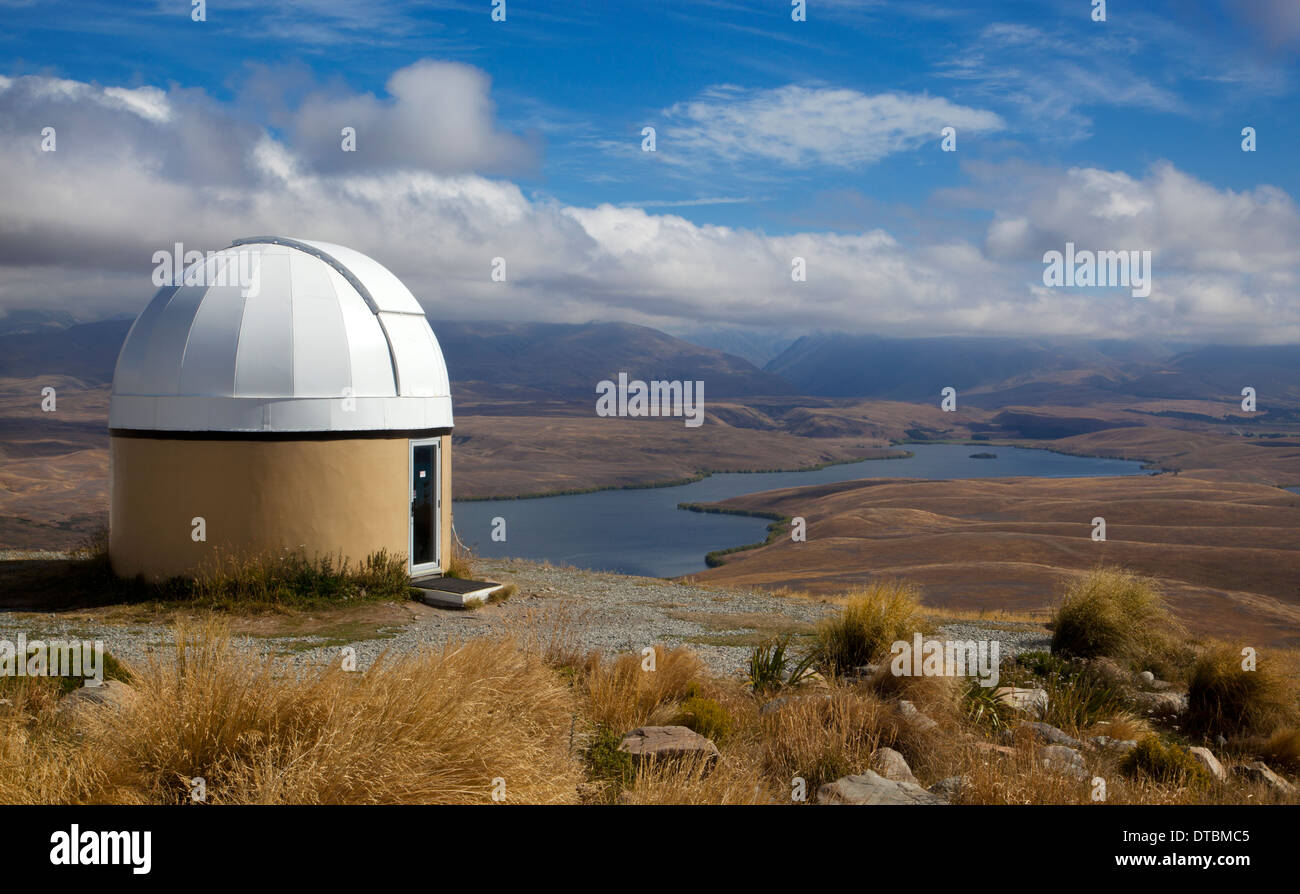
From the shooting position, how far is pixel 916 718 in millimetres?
6297

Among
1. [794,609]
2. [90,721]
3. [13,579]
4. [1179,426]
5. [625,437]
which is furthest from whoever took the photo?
[1179,426]

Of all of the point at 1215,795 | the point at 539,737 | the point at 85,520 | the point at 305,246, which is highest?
the point at 305,246

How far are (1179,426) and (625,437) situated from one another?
418 feet

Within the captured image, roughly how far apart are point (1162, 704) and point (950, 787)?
461 cm

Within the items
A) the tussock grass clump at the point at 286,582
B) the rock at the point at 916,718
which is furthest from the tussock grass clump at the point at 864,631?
the tussock grass clump at the point at 286,582

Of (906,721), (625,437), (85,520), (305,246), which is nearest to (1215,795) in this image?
(906,721)

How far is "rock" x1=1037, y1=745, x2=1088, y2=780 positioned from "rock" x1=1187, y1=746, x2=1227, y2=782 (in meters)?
0.83

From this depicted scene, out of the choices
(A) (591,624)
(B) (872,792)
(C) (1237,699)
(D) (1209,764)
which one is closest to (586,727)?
(B) (872,792)

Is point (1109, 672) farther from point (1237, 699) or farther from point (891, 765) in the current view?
point (891, 765)

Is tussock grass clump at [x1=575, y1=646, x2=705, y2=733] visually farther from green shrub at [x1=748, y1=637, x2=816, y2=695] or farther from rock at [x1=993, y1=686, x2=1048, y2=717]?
rock at [x1=993, y1=686, x2=1048, y2=717]

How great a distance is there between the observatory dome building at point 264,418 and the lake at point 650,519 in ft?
70.3

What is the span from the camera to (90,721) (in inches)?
167
